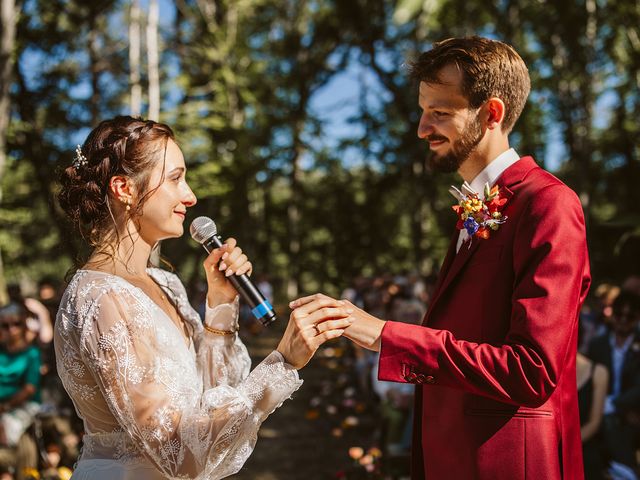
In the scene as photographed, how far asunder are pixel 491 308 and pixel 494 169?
55 centimetres

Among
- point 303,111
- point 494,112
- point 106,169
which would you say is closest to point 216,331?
point 106,169

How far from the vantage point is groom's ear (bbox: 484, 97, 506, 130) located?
223 centimetres

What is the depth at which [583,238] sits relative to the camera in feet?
6.39

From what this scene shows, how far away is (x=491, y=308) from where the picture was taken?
206cm

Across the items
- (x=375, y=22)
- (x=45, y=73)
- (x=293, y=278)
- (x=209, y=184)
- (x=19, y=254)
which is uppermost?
(x=375, y=22)

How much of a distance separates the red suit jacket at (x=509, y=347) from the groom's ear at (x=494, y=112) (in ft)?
0.55

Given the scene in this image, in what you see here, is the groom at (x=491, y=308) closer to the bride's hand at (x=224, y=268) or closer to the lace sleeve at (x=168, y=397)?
the lace sleeve at (x=168, y=397)

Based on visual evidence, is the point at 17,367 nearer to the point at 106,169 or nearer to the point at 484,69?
the point at 106,169

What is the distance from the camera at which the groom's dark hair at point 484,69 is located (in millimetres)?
2213

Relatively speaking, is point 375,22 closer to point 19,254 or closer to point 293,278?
point 293,278

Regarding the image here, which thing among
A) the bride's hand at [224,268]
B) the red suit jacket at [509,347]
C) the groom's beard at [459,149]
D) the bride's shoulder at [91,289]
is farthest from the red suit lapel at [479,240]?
the bride's shoulder at [91,289]

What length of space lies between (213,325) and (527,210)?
146cm

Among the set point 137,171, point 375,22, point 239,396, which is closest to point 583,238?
point 239,396

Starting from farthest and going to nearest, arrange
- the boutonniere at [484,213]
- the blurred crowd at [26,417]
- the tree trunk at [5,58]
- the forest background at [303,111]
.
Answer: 1. the forest background at [303,111]
2. the tree trunk at [5,58]
3. the blurred crowd at [26,417]
4. the boutonniere at [484,213]
